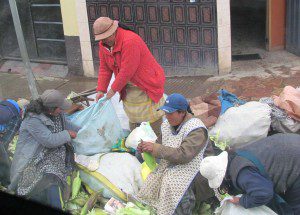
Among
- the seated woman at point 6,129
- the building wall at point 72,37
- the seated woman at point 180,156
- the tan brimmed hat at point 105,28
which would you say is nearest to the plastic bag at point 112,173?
the seated woman at point 180,156

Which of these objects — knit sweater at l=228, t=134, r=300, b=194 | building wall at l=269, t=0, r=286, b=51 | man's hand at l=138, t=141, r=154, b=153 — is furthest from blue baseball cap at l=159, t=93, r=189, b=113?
building wall at l=269, t=0, r=286, b=51

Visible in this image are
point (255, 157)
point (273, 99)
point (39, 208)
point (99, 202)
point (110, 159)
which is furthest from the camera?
point (273, 99)

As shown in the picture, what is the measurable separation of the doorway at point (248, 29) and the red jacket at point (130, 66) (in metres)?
3.92

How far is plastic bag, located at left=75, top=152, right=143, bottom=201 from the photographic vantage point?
433 centimetres

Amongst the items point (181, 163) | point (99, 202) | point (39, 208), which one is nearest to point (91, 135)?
point (99, 202)

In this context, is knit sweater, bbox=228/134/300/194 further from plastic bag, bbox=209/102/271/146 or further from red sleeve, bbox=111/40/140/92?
red sleeve, bbox=111/40/140/92

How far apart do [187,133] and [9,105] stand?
1955 mm

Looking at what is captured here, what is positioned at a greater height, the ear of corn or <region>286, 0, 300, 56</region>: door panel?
<region>286, 0, 300, 56</region>: door panel

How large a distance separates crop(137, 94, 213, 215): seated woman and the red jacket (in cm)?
88

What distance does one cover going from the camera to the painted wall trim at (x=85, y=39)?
27.2ft

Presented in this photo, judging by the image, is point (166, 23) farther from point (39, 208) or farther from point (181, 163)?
point (39, 208)

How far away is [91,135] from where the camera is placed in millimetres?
4746

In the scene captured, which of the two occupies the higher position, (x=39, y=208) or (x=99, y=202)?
(x=39, y=208)

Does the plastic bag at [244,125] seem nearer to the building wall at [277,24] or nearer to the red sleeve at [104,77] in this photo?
the red sleeve at [104,77]
